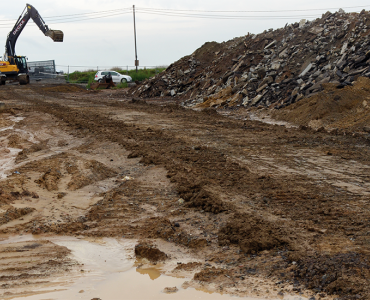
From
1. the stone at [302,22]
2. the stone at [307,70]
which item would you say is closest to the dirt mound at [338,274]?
the stone at [307,70]

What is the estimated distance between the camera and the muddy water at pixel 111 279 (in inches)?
141

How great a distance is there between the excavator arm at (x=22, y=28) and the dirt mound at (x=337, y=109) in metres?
20.7

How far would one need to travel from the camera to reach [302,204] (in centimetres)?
562

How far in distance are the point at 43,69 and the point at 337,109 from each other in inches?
1593

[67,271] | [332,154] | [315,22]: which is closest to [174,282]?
[67,271]

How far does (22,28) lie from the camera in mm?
32688

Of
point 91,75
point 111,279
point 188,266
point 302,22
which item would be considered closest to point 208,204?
point 188,266

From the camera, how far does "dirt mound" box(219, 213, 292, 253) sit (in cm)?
433

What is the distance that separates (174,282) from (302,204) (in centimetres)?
259

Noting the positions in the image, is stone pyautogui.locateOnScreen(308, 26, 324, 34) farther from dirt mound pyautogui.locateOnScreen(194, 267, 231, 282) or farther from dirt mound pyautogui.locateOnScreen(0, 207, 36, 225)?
dirt mound pyautogui.locateOnScreen(194, 267, 231, 282)

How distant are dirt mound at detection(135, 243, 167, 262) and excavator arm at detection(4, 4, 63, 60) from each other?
26.7 m

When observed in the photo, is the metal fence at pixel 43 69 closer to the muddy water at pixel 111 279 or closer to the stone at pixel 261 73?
the stone at pixel 261 73

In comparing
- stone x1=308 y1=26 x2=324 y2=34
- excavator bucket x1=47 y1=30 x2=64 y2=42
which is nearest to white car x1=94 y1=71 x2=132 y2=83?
excavator bucket x1=47 y1=30 x2=64 y2=42

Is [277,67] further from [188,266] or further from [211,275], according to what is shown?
[211,275]
